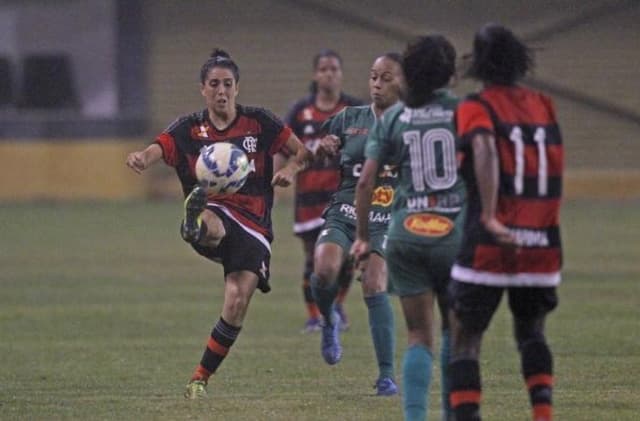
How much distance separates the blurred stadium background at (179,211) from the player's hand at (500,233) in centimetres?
207

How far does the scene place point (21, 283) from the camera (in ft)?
57.8

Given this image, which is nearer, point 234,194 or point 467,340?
point 467,340

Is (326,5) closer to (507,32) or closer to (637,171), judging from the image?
(637,171)

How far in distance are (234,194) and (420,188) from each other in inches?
92.4

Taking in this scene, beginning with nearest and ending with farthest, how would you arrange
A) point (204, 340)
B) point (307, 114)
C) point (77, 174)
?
point (204, 340) < point (307, 114) < point (77, 174)

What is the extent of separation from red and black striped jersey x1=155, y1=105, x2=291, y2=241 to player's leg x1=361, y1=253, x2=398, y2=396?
0.70 meters

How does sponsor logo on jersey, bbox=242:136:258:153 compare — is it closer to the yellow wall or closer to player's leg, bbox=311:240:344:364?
player's leg, bbox=311:240:344:364

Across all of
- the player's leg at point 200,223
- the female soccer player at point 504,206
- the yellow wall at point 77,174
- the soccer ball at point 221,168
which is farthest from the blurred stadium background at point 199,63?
the female soccer player at point 504,206

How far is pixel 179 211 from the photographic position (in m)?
29.4

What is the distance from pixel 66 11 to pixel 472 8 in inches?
347

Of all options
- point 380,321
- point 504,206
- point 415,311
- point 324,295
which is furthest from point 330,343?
point 504,206

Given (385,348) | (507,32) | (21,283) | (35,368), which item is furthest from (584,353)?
(21,283)

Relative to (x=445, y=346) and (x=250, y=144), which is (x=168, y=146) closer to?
(x=250, y=144)

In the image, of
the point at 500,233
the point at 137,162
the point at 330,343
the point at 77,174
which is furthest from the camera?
the point at 77,174
